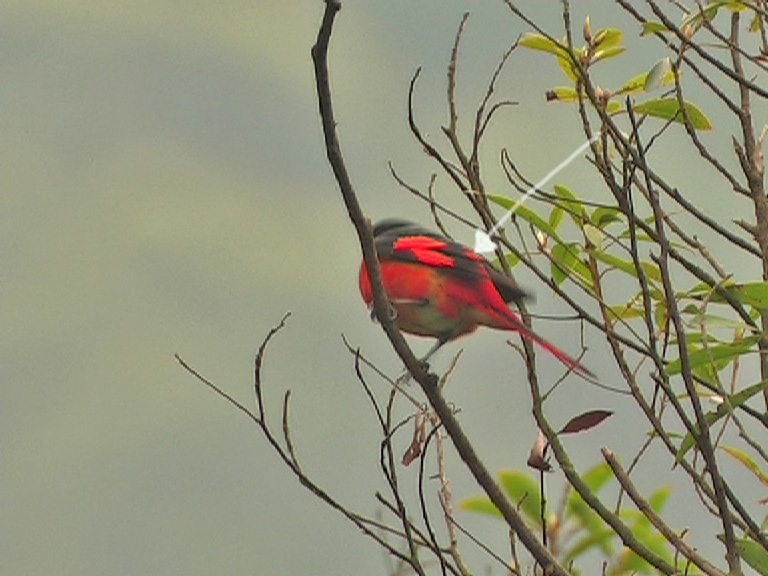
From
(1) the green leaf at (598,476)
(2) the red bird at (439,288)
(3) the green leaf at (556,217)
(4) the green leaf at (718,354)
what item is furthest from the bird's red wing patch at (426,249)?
(4) the green leaf at (718,354)

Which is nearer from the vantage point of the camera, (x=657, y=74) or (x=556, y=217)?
(x=657, y=74)

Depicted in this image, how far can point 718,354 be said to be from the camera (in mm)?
1103

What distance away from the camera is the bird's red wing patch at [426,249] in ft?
4.83

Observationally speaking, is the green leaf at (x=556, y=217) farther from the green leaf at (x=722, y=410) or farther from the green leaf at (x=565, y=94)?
the green leaf at (x=722, y=410)

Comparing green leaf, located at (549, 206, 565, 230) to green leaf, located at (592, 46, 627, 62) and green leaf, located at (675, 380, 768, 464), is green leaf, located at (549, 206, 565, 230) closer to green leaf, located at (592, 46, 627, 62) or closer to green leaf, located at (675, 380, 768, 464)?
green leaf, located at (592, 46, 627, 62)

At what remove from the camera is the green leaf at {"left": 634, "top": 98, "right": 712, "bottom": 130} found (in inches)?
49.7

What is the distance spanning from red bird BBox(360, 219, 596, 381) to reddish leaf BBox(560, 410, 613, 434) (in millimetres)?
259

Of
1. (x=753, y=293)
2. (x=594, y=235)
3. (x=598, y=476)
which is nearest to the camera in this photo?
(x=753, y=293)

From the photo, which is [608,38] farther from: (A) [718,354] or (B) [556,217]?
(A) [718,354]

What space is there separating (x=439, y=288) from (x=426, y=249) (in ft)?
0.19

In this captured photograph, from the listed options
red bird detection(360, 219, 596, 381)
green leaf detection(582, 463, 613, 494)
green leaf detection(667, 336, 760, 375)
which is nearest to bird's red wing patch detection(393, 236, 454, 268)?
red bird detection(360, 219, 596, 381)

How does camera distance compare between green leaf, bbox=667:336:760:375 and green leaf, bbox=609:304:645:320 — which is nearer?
green leaf, bbox=667:336:760:375

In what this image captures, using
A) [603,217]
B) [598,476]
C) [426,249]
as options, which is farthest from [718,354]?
[426,249]

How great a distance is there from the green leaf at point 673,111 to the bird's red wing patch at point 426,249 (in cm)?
31
